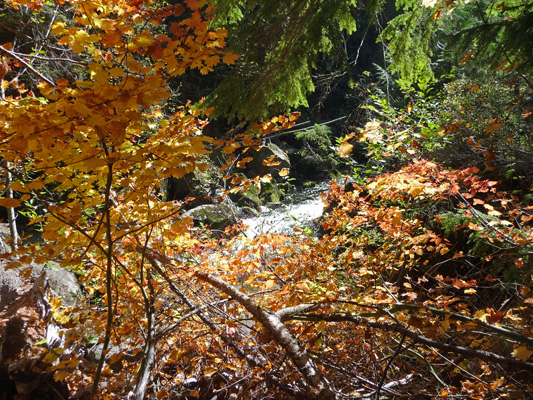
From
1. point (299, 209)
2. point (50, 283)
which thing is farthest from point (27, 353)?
point (299, 209)

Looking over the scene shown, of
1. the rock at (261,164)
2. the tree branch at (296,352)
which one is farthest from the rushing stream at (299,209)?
the tree branch at (296,352)

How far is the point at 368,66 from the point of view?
1905cm

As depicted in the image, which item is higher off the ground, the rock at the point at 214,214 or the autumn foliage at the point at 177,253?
the autumn foliage at the point at 177,253

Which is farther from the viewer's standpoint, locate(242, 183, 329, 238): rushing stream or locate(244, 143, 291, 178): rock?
locate(244, 143, 291, 178): rock

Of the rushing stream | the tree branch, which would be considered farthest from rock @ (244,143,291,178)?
the tree branch

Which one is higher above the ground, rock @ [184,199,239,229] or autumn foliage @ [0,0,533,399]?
autumn foliage @ [0,0,533,399]

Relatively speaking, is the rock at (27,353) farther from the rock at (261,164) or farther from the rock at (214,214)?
the rock at (261,164)

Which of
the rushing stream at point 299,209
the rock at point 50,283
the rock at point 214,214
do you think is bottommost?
the rushing stream at point 299,209

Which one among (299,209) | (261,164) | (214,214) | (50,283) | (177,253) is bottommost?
(299,209)

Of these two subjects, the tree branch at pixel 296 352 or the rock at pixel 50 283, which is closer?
the tree branch at pixel 296 352

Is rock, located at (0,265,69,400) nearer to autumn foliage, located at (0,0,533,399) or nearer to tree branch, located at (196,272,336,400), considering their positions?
autumn foliage, located at (0,0,533,399)

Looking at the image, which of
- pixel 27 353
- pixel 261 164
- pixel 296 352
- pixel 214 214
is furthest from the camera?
pixel 261 164

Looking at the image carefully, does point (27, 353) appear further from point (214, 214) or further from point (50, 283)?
point (214, 214)

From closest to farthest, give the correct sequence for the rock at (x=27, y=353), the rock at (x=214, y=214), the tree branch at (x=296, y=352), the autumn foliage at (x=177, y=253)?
1. the tree branch at (x=296, y=352)
2. the autumn foliage at (x=177, y=253)
3. the rock at (x=27, y=353)
4. the rock at (x=214, y=214)
